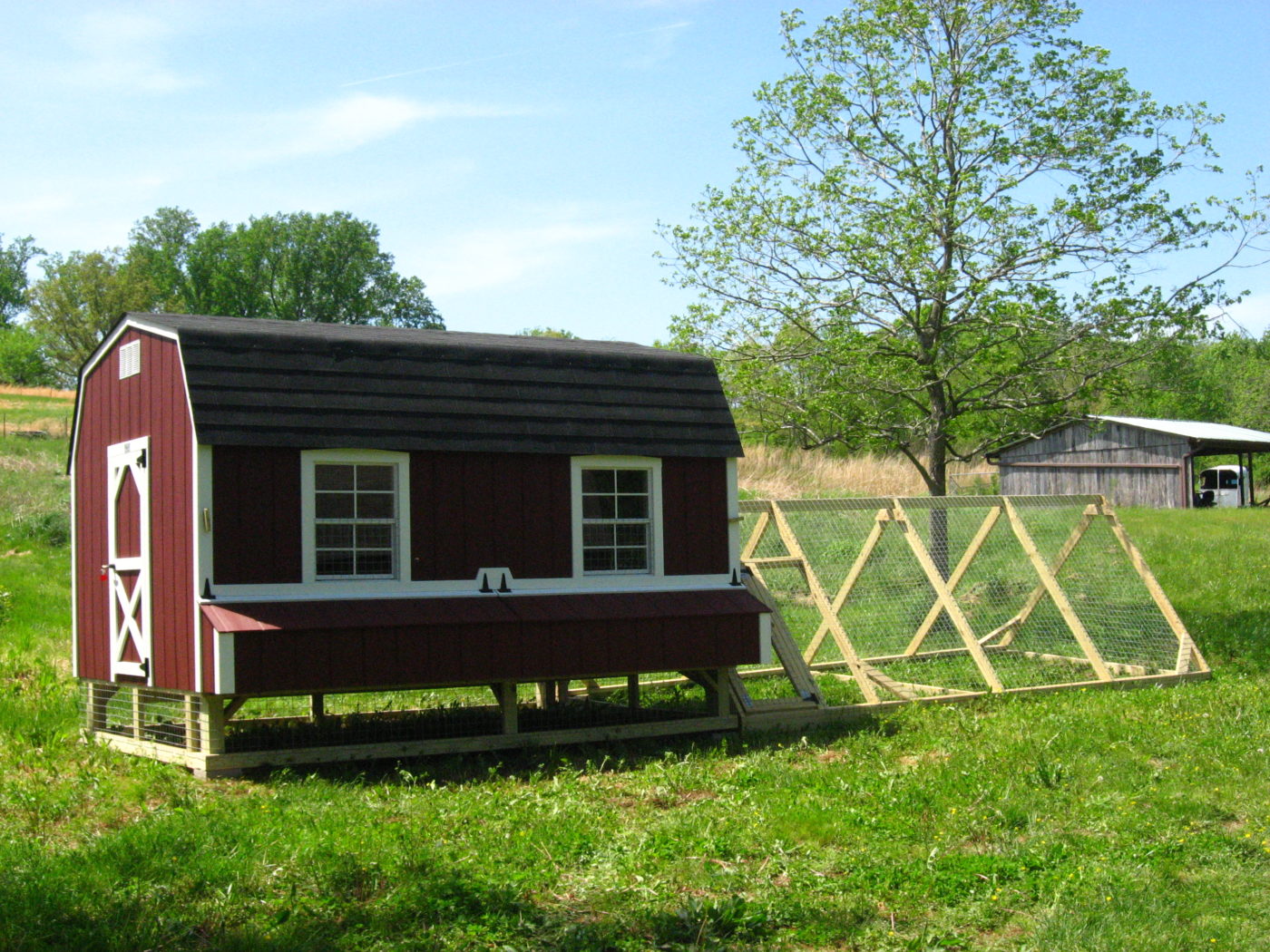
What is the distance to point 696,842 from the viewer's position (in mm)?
7855

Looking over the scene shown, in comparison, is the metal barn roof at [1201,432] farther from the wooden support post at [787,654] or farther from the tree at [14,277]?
the tree at [14,277]

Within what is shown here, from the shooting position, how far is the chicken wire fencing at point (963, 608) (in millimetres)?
13297

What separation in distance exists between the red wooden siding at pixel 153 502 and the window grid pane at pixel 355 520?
1.06m

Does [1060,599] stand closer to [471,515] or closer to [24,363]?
[471,515]

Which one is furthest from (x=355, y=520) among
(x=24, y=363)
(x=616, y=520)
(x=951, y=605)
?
(x=24, y=363)

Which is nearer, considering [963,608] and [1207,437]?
[963,608]

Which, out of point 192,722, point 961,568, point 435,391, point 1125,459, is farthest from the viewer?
point 1125,459

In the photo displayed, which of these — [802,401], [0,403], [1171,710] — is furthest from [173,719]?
[0,403]

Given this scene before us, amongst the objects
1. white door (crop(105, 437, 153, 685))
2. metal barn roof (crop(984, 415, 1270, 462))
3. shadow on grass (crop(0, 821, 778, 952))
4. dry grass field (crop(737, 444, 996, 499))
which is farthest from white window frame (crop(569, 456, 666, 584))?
metal barn roof (crop(984, 415, 1270, 462))

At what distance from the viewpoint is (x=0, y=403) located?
1881 inches

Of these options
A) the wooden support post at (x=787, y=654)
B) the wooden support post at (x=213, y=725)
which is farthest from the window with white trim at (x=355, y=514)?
the wooden support post at (x=787, y=654)

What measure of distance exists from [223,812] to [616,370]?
223 inches

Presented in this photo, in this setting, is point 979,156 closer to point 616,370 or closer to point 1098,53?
point 1098,53

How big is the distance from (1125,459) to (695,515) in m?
30.5
